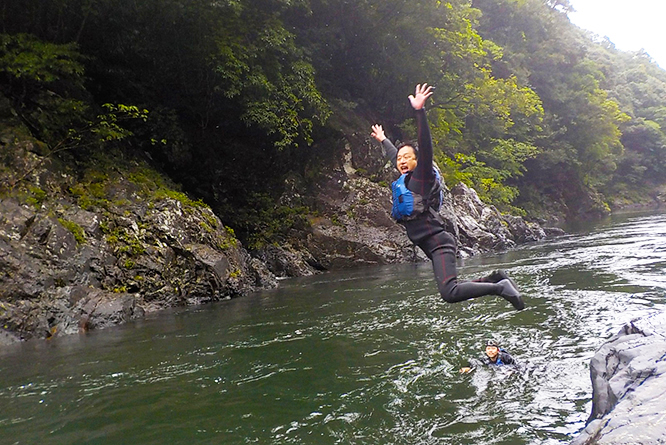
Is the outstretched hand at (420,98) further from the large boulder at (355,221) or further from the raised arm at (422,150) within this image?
the large boulder at (355,221)

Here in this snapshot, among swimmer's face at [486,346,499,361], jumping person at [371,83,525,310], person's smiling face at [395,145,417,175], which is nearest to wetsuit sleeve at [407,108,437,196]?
jumping person at [371,83,525,310]

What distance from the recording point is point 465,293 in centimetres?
477

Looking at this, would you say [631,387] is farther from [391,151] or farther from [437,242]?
[391,151]

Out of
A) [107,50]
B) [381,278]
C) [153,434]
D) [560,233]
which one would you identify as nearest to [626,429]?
[153,434]

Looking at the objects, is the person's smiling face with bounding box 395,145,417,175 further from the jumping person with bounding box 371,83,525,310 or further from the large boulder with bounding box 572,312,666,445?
the large boulder with bounding box 572,312,666,445

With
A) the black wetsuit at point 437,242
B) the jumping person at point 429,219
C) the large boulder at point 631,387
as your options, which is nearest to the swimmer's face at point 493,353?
the jumping person at point 429,219

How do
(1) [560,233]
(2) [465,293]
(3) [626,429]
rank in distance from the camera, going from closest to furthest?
(3) [626,429]
(2) [465,293]
(1) [560,233]

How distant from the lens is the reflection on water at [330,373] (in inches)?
157

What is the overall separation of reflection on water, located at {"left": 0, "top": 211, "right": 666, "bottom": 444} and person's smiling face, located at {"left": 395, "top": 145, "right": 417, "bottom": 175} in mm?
2235

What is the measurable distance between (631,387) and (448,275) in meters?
2.01

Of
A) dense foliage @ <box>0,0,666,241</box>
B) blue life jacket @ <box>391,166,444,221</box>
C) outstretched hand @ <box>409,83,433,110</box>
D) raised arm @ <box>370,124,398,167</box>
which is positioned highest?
Result: dense foliage @ <box>0,0,666,241</box>

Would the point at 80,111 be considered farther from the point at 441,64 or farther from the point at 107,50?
the point at 441,64

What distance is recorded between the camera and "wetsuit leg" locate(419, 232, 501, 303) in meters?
4.80

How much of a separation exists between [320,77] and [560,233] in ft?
51.6
